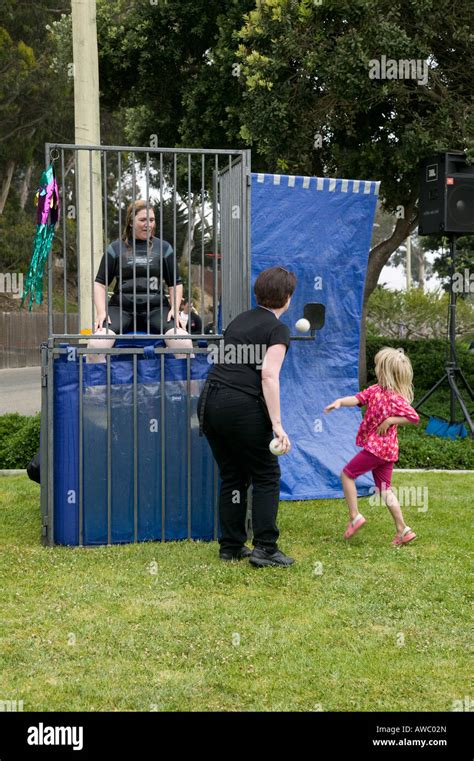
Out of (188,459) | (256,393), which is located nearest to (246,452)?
(256,393)

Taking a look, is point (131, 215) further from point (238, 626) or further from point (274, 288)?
point (238, 626)

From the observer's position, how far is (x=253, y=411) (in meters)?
5.32

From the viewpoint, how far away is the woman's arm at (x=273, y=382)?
5199mm

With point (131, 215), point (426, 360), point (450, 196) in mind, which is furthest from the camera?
point (426, 360)

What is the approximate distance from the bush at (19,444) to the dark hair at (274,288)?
4.39 m

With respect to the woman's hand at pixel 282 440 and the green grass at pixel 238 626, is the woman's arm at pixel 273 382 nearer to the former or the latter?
the woman's hand at pixel 282 440

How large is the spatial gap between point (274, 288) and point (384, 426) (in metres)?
1.22

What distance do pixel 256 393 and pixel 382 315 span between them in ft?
76.8

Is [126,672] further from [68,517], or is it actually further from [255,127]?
[255,127]

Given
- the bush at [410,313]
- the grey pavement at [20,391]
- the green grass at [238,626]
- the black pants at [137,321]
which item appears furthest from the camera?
the bush at [410,313]

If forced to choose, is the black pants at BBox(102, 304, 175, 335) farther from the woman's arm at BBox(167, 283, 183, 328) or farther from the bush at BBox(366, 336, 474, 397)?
the bush at BBox(366, 336, 474, 397)

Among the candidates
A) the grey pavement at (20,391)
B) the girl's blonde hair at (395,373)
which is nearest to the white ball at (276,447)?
the girl's blonde hair at (395,373)

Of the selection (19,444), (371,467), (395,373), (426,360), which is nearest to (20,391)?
(426,360)

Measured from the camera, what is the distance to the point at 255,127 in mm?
11789
